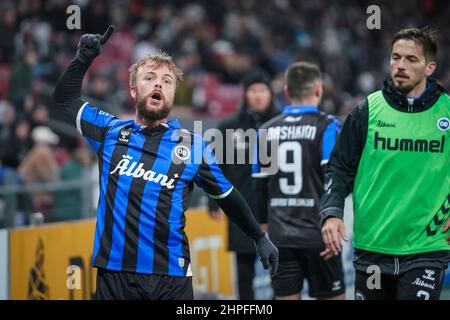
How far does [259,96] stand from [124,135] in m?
3.59

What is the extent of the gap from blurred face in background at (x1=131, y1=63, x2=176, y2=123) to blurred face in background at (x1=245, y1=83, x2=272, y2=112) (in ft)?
11.3

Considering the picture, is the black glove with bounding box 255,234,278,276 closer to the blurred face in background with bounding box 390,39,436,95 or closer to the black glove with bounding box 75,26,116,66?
the blurred face in background with bounding box 390,39,436,95

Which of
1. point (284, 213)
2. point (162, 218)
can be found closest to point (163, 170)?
point (162, 218)

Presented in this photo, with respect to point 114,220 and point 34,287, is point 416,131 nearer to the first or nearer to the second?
point 114,220

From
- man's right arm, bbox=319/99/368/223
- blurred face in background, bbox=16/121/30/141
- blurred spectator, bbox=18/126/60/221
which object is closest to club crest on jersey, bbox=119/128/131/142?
man's right arm, bbox=319/99/368/223

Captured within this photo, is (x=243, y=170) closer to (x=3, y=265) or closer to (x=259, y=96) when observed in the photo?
(x=259, y=96)

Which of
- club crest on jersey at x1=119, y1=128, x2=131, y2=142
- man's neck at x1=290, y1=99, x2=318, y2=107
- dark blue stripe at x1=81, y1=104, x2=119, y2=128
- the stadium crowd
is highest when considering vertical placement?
the stadium crowd

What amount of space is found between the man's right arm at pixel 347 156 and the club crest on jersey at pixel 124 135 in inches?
50.0

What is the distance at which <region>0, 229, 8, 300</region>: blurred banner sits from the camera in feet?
23.8

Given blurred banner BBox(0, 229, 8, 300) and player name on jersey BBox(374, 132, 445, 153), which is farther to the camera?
blurred banner BBox(0, 229, 8, 300)

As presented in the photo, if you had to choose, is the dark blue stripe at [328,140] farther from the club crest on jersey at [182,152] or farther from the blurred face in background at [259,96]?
the club crest on jersey at [182,152]

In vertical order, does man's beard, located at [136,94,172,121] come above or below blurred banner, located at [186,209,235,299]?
above

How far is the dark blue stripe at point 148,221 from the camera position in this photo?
4832mm

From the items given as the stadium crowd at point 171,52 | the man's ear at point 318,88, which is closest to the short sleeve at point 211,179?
the man's ear at point 318,88
